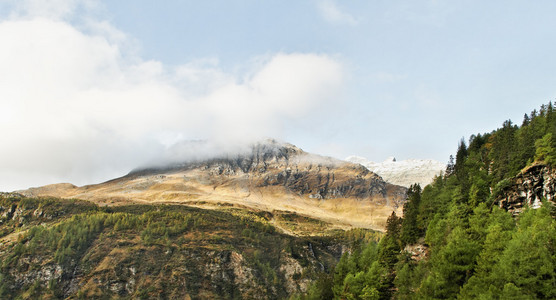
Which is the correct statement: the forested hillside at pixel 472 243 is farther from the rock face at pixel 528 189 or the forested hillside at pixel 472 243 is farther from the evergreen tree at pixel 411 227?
the rock face at pixel 528 189

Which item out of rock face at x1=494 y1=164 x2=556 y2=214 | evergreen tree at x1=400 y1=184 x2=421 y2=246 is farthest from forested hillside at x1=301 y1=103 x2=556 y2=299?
rock face at x1=494 y1=164 x2=556 y2=214

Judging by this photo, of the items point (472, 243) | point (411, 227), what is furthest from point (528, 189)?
point (411, 227)

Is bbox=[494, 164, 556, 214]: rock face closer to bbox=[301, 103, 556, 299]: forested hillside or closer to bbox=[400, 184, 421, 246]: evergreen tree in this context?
bbox=[301, 103, 556, 299]: forested hillside

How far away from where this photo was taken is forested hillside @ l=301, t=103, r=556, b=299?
55844 mm

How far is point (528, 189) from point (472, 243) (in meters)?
17.2

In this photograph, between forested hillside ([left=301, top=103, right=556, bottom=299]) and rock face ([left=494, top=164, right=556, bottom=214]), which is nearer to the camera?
forested hillside ([left=301, top=103, right=556, bottom=299])

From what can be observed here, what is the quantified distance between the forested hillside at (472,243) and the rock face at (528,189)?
3.50ft

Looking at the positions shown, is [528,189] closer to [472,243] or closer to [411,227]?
[472,243]

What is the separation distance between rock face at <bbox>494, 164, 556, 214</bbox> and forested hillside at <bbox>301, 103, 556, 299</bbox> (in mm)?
1066

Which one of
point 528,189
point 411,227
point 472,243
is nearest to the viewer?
point 472,243

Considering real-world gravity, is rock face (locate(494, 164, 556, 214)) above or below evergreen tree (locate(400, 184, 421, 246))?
above

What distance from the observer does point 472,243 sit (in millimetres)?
67375

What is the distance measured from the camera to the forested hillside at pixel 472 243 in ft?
183

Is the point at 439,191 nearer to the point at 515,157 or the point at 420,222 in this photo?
the point at 420,222
